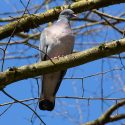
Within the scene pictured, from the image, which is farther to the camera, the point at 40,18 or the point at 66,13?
the point at 66,13

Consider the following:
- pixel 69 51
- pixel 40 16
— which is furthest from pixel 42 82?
pixel 40 16

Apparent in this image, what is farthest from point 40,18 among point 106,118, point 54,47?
point 106,118

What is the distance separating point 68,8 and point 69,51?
412 millimetres

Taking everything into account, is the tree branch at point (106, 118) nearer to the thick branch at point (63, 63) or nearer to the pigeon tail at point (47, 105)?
the pigeon tail at point (47, 105)

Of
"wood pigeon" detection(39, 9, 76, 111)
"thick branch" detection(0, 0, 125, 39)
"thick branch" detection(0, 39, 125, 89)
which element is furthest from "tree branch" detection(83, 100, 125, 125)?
"thick branch" detection(0, 0, 125, 39)

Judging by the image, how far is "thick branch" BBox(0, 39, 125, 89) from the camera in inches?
103

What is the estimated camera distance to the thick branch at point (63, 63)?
2624mm

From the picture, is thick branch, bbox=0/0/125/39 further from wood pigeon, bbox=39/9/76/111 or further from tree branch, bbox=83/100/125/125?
tree branch, bbox=83/100/125/125

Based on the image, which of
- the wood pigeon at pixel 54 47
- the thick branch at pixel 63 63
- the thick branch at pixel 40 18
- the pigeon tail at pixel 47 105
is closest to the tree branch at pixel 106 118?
the pigeon tail at pixel 47 105

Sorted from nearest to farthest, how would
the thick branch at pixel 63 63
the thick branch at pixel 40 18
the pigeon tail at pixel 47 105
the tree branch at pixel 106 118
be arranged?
the thick branch at pixel 63 63 → the tree branch at pixel 106 118 → the pigeon tail at pixel 47 105 → the thick branch at pixel 40 18

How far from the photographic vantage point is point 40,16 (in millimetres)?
3719

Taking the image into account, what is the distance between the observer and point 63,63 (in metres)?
2.67

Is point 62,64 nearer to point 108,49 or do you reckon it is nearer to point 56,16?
point 108,49

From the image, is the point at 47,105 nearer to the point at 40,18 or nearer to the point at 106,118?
the point at 106,118
